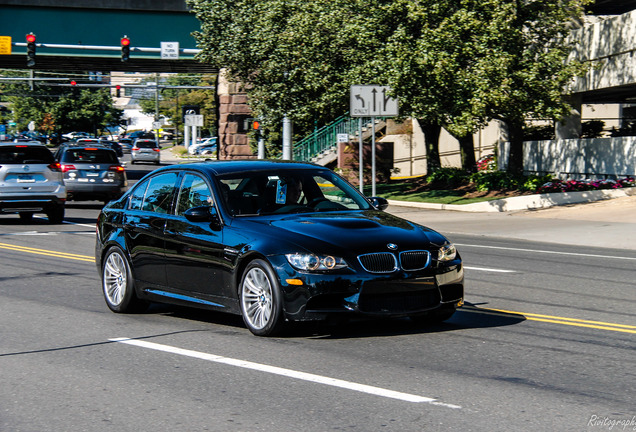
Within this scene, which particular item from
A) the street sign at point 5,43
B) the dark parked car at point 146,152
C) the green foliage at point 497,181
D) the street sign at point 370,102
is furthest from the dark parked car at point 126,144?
the street sign at point 370,102

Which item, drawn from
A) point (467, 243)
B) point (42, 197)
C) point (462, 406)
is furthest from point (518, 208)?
point (462, 406)

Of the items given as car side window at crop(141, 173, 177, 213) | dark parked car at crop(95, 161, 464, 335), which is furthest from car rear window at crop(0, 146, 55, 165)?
car side window at crop(141, 173, 177, 213)

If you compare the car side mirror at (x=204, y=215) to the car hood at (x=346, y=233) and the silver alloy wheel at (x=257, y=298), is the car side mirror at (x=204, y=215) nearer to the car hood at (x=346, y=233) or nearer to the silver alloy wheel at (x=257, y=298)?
the car hood at (x=346, y=233)

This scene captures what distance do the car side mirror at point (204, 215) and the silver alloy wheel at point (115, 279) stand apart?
1523 mm

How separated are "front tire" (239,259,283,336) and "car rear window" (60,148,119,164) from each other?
20078 mm

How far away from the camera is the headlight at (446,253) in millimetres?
8156

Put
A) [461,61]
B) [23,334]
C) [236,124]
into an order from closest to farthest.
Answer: [23,334] < [461,61] < [236,124]

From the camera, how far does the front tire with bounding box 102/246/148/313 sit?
980 cm

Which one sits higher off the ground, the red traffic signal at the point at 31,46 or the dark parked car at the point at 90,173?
the red traffic signal at the point at 31,46

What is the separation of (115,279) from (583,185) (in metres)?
19.2

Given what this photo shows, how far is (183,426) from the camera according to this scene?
5496 millimetres

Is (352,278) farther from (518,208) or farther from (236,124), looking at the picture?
(236,124)

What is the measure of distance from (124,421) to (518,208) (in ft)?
69.4

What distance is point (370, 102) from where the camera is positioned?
22031 mm
